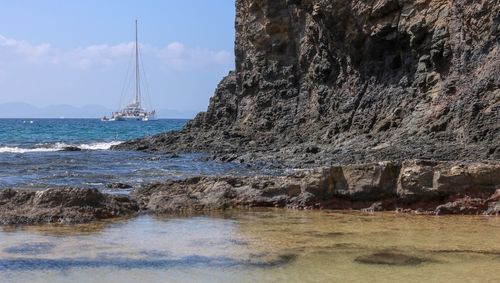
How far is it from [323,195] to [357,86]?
19828 mm

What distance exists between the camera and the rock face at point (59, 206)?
33.7 feet

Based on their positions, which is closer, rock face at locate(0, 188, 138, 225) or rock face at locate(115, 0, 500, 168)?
rock face at locate(0, 188, 138, 225)

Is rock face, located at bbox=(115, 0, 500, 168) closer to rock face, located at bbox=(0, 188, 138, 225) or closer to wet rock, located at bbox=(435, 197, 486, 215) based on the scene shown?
wet rock, located at bbox=(435, 197, 486, 215)

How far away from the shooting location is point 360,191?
11.6m

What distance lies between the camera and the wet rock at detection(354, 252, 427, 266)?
→ 736 centimetres

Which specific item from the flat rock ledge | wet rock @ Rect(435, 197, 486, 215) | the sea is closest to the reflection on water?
the sea

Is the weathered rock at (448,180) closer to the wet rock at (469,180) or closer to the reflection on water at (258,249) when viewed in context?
the wet rock at (469,180)

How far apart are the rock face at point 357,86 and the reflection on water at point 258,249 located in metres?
10.1

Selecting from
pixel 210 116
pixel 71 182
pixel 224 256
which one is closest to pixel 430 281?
pixel 224 256

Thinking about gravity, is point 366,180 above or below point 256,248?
above

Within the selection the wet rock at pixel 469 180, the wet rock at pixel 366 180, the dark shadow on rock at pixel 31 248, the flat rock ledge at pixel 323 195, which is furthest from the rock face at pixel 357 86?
the dark shadow on rock at pixel 31 248

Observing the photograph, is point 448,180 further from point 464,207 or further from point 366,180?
point 366,180

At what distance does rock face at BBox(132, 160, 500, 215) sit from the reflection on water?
26.5 inches

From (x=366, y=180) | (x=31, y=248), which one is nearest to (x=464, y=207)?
(x=366, y=180)
